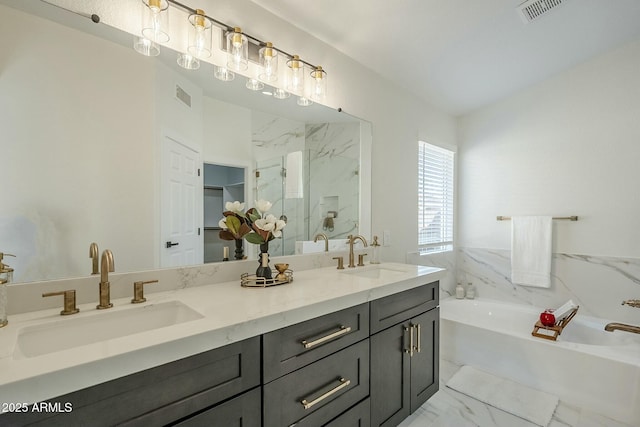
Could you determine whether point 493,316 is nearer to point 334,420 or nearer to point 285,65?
point 334,420

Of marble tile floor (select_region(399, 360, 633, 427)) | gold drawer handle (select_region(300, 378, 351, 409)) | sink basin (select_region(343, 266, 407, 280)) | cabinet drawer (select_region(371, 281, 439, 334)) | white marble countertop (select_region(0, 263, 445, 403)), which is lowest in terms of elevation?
marble tile floor (select_region(399, 360, 633, 427))

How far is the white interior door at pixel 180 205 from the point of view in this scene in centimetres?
130

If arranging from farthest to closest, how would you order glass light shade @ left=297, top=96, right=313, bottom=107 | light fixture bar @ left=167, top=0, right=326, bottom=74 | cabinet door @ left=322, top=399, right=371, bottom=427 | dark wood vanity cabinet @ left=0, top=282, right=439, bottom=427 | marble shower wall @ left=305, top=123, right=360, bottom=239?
marble shower wall @ left=305, top=123, right=360, bottom=239, glass light shade @ left=297, top=96, right=313, bottom=107, light fixture bar @ left=167, top=0, right=326, bottom=74, cabinet door @ left=322, top=399, right=371, bottom=427, dark wood vanity cabinet @ left=0, top=282, right=439, bottom=427

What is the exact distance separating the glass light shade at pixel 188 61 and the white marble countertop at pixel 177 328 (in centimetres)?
101

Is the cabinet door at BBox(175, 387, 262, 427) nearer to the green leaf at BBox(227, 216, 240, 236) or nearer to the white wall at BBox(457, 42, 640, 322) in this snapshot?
the green leaf at BBox(227, 216, 240, 236)

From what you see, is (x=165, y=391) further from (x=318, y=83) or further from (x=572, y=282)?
(x=572, y=282)

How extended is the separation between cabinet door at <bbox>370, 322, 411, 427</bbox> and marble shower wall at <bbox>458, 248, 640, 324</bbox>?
6.36ft

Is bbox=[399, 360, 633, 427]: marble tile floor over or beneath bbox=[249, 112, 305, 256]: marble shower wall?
beneath

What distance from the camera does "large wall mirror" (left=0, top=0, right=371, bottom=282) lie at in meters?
0.97

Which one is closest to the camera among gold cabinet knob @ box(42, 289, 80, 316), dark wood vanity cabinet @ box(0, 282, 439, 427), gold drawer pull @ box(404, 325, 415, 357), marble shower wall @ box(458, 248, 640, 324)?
dark wood vanity cabinet @ box(0, 282, 439, 427)

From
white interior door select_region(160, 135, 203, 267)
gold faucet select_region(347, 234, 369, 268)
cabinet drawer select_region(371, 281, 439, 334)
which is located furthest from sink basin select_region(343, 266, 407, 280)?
white interior door select_region(160, 135, 203, 267)

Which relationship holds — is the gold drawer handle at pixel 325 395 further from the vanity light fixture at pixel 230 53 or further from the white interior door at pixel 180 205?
the vanity light fixture at pixel 230 53

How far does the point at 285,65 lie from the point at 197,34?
0.55 metres

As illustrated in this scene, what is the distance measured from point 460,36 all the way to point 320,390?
2358mm
